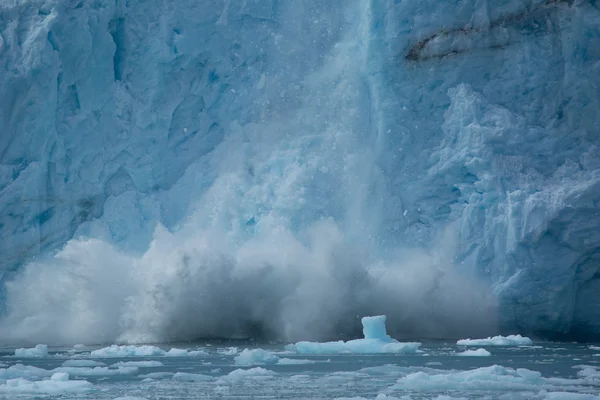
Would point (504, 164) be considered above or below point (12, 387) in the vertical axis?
above

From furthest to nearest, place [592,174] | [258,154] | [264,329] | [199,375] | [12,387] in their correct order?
1. [258,154]
2. [264,329]
3. [592,174]
4. [199,375]
5. [12,387]

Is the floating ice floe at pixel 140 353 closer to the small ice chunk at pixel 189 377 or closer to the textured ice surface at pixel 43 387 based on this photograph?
the small ice chunk at pixel 189 377

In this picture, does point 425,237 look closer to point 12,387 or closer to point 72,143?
point 72,143

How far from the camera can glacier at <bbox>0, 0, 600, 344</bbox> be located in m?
16.7

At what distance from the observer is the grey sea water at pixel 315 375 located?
9.42m

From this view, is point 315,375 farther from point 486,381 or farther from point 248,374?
point 486,381

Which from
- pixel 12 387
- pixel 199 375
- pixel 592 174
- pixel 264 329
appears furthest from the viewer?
pixel 264 329

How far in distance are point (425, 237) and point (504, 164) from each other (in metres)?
1.93

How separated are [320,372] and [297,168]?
22.7ft

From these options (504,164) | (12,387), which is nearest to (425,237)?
(504,164)

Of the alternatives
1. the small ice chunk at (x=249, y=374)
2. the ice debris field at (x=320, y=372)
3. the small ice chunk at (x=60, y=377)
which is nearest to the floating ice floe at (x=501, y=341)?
the ice debris field at (x=320, y=372)

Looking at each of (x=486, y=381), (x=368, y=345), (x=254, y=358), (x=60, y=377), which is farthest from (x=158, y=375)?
(x=368, y=345)

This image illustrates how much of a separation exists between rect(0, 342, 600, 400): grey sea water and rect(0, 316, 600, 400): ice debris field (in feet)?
0.04

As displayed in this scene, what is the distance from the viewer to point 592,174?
16.3m
